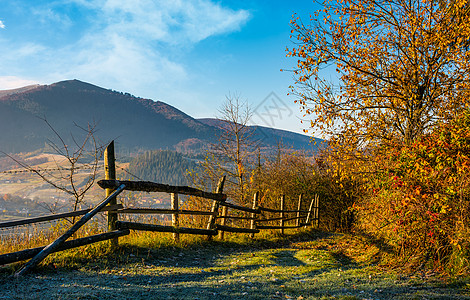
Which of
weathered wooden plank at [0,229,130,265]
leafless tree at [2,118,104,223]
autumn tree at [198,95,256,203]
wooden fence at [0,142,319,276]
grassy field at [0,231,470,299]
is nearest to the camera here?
grassy field at [0,231,470,299]

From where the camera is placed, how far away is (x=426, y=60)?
8.00 meters

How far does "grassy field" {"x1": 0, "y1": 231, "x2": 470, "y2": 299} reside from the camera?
14.1 feet

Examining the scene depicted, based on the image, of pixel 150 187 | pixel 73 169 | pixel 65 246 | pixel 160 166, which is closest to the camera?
pixel 65 246

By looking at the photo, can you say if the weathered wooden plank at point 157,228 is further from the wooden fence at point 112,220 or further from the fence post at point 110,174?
the fence post at point 110,174

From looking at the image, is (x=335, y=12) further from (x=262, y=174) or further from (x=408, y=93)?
(x=262, y=174)

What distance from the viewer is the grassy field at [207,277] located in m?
4.30

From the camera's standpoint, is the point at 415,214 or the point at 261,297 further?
the point at 415,214

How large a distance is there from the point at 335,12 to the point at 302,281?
26.0 feet

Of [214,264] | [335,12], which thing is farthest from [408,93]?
[214,264]

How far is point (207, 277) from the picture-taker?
18.9 ft

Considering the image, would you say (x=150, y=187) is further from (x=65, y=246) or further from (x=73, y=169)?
(x=65, y=246)

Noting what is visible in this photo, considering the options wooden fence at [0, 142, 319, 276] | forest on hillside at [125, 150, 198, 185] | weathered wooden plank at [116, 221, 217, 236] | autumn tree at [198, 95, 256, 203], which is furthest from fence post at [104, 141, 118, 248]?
forest on hillside at [125, 150, 198, 185]

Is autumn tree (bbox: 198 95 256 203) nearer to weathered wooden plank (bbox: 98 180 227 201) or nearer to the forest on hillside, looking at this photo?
weathered wooden plank (bbox: 98 180 227 201)

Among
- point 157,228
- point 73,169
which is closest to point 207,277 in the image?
point 157,228
